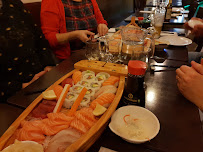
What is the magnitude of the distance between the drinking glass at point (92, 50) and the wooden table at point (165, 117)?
267mm

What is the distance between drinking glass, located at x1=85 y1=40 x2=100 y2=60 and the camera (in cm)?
125

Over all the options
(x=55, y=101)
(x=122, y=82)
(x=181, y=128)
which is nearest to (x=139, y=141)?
(x=181, y=128)

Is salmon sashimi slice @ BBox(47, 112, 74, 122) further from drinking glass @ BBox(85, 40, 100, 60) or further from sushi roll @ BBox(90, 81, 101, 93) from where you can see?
drinking glass @ BBox(85, 40, 100, 60)

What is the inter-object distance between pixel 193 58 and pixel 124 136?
1819 millimetres

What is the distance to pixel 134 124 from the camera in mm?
671

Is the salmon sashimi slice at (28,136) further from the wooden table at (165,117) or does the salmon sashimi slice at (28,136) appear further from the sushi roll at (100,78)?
the sushi roll at (100,78)

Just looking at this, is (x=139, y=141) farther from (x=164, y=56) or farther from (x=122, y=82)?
(x=164, y=56)

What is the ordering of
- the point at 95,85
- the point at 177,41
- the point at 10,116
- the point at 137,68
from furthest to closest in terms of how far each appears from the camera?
the point at 177,41 → the point at 95,85 → the point at 10,116 → the point at 137,68

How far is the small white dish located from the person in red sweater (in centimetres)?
116

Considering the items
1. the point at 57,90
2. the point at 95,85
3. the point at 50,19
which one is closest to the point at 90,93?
the point at 95,85

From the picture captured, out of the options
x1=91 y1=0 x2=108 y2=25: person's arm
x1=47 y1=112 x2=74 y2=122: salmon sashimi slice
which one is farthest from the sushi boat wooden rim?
x1=91 y1=0 x2=108 y2=25: person's arm

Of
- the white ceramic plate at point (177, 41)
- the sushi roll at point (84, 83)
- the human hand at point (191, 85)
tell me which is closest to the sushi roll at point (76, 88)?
the sushi roll at point (84, 83)

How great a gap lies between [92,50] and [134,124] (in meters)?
0.79

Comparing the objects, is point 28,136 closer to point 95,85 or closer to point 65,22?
point 95,85
